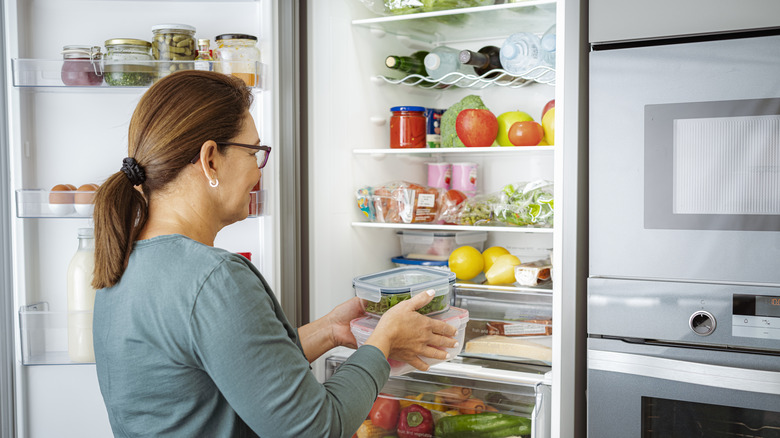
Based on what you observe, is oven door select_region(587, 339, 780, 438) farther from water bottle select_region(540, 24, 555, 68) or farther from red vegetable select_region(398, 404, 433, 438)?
water bottle select_region(540, 24, 555, 68)

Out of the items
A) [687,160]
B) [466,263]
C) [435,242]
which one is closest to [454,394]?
[466,263]

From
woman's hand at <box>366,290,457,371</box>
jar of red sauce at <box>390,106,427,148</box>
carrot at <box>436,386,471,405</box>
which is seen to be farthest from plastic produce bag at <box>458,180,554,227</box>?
woman's hand at <box>366,290,457,371</box>

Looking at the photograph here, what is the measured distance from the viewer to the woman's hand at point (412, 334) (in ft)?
3.53

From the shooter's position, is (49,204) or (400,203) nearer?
(49,204)

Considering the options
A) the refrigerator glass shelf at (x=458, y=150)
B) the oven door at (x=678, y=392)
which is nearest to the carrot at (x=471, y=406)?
the oven door at (x=678, y=392)

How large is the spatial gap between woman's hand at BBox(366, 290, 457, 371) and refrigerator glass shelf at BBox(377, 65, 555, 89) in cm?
96

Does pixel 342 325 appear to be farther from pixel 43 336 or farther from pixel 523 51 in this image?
pixel 523 51

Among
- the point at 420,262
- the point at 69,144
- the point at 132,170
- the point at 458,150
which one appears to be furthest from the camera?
the point at 420,262

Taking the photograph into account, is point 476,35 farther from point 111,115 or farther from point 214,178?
point 214,178

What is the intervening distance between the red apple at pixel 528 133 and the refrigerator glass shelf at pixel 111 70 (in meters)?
0.77

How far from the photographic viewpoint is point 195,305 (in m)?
0.86

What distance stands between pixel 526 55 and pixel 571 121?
43 centimetres

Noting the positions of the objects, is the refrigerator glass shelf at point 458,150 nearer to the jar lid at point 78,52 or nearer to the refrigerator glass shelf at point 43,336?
the jar lid at point 78,52

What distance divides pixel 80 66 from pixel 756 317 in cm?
164
